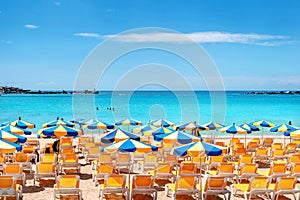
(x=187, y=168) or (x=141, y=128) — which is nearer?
(x=187, y=168)

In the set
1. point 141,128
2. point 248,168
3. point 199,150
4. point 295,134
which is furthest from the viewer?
point 141,128

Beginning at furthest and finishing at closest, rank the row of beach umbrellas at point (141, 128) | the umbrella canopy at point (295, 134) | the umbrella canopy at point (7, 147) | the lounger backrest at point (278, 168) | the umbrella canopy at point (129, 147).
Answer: the umbrella canopy at point (295, 134) → the row of beach umbrellas at point (141, 128) → the lounger backrest at point (278, 168) → the umbrella canopy at point (129, 147) → the umbrella canopy at point (7, 147)

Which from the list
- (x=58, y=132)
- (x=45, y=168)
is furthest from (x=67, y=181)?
(x=58, y=132)

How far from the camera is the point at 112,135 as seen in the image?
34.4ft

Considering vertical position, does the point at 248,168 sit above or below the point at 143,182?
above

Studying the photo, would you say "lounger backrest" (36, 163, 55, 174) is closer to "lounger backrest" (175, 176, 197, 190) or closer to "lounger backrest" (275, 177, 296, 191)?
"lounger backrest" (175, 176, 197, 190)

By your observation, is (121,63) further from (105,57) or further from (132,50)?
(105,57)

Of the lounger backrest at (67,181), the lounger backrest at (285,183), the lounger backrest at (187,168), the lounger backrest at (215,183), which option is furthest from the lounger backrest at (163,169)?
the lounger backrest at (285,183)

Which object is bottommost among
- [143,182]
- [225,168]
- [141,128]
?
[143,182]

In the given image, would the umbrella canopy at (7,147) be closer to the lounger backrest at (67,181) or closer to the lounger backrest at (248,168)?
the lounger backrest at (67,181)

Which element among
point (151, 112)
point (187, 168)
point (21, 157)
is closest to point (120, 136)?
point (187, 168)

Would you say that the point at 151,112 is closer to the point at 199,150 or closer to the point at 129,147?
the point at 129,147

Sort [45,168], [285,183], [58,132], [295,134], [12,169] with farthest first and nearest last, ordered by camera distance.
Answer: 1. [295,134]
2. [58,132]
3. [45,168]
4. [12,169]
5. [285,183]

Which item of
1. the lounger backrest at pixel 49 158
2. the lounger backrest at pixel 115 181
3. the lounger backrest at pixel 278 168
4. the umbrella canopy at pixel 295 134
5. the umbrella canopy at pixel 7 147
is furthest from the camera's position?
the umbrella canopy at pixel 295 134
